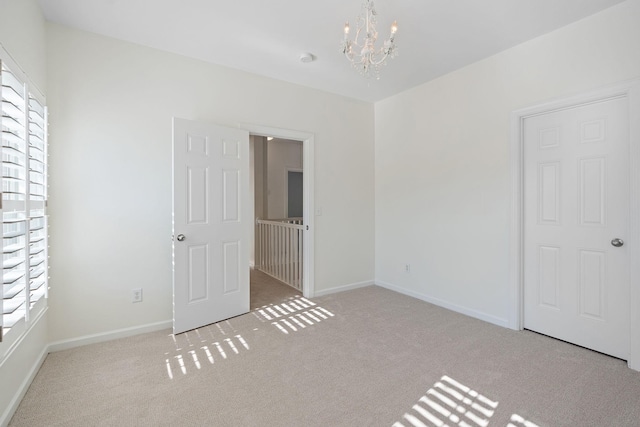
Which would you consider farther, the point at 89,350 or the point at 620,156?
the point at 89,350

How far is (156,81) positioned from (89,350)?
2467 mm

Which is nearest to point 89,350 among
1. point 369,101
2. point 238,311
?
point 238,311

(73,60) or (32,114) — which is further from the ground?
(73,60)

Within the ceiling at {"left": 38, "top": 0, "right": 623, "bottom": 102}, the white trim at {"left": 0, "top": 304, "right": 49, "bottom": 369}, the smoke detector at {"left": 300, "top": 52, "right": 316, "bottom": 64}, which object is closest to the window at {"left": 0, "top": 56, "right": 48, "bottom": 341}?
the white trim at {"left": 0, "top": 304, "right": 49, "bottom": 369}

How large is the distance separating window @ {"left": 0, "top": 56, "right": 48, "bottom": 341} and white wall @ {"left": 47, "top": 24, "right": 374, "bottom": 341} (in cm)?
27

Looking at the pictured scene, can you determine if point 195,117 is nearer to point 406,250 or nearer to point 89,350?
point 89,350

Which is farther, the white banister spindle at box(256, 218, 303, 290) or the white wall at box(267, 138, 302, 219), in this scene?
the white wall at box(267, 138, 302, 219)

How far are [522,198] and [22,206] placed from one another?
12.8 feet

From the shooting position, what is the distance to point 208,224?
10.00 feet

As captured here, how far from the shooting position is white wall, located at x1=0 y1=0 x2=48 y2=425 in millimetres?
1668

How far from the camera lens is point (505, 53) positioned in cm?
294

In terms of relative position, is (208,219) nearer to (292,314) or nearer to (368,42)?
(292,314)

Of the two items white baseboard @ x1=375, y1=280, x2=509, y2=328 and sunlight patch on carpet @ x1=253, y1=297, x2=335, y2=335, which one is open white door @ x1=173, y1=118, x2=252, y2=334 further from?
white baseboard @ x1=375, y1=280, x2=509, y2=328

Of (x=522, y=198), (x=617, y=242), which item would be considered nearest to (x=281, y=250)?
(x=522, y=198)
